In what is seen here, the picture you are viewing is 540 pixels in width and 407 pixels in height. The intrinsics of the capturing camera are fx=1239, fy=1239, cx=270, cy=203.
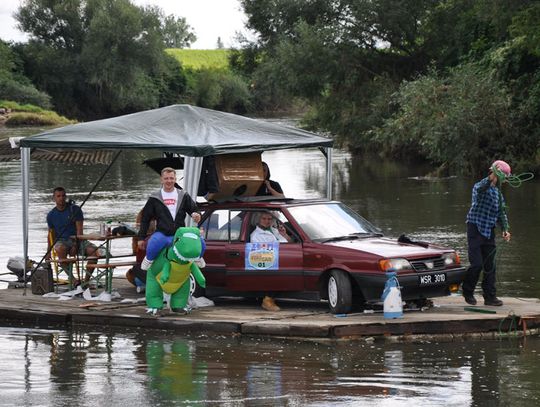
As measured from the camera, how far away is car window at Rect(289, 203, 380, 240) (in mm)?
15117

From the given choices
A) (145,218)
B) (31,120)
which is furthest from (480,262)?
(31,120)

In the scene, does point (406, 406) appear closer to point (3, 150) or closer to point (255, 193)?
point (255, 193)

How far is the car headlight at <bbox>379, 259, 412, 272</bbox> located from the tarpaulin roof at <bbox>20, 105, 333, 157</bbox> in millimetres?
2705

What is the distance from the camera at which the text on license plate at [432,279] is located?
14.2 m

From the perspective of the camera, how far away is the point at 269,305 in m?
15.1

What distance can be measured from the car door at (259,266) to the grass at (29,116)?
75985 millimetres

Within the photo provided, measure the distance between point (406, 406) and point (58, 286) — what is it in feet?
26.4

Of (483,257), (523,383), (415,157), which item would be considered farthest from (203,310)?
(415,157)

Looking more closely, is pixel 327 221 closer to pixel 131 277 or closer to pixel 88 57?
pixel 131 277

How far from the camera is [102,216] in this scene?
1248 inches

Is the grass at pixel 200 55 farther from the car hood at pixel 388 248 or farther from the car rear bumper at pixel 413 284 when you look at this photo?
the car rear bumper at pixel 413 284

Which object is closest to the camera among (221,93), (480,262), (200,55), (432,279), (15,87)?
(432,279)

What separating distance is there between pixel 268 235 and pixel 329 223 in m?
0.79

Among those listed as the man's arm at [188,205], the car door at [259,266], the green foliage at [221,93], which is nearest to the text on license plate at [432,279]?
the car door at [259,266]
